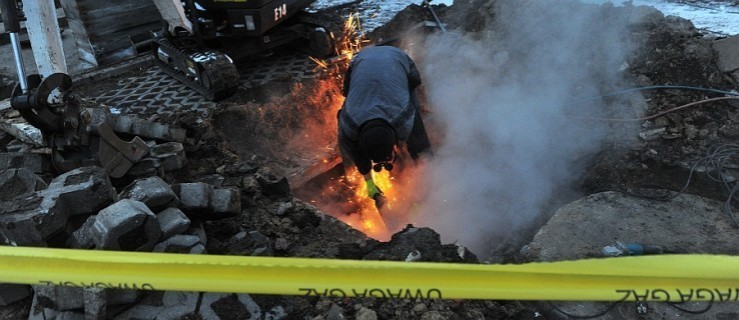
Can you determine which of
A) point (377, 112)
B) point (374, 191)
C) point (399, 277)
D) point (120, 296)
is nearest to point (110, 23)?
point (374, 191)

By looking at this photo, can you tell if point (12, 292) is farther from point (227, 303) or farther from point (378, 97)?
point (378, 97)

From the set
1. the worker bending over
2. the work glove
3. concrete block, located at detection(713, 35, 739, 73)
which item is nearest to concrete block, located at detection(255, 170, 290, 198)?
the worker bending over

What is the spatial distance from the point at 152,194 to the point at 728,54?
6.53m

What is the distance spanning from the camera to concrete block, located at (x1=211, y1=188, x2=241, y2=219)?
4109mm

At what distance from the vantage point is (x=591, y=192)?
5105 mm

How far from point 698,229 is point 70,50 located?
400 inches

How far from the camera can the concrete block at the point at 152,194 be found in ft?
11.9

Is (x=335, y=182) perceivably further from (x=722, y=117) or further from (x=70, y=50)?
(x=70, y=50)

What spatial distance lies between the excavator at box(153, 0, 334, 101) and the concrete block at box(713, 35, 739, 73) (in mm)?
4894

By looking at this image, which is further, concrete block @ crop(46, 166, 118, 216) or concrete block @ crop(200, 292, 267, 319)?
concrete block @ crop(46, 166, 118, 216)

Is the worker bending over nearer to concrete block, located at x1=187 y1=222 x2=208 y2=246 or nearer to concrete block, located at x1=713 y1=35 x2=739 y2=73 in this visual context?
concrete block, located at x1=187 y1=222 x2=208 y2=246

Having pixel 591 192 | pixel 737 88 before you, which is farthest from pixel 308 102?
pixel 737 88

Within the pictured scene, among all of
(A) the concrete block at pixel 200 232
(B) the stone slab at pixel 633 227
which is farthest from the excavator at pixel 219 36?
(B) the stone slab at pixel 633 227

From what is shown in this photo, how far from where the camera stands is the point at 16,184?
3.91 metres
